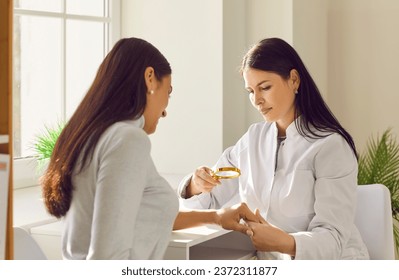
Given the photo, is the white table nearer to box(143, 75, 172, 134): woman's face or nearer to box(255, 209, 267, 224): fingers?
box(255, 209, 267, 224): fingers

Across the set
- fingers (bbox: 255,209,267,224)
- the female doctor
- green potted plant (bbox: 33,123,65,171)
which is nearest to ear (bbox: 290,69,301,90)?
the female doctor

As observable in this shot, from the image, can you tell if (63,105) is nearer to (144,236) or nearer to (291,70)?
(291,70)

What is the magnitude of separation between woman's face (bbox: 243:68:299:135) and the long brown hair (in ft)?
1.86

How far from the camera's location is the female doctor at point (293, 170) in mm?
2045

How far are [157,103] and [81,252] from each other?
1.32 feet

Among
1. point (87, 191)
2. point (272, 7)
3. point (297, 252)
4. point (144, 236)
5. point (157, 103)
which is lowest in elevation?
point (297, 252)

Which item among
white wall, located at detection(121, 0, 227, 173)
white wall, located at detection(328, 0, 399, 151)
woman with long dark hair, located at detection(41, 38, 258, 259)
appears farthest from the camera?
white wall, located at detection(328, 0, 399, 151)

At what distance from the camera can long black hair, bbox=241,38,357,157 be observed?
7.20 ft

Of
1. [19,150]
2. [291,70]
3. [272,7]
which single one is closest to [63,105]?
[19,150]

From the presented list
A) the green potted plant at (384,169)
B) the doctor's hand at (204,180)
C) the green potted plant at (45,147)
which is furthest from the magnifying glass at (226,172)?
the green potted plant at (384,169)

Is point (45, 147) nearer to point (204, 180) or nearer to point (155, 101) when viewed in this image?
point (204, 180)
